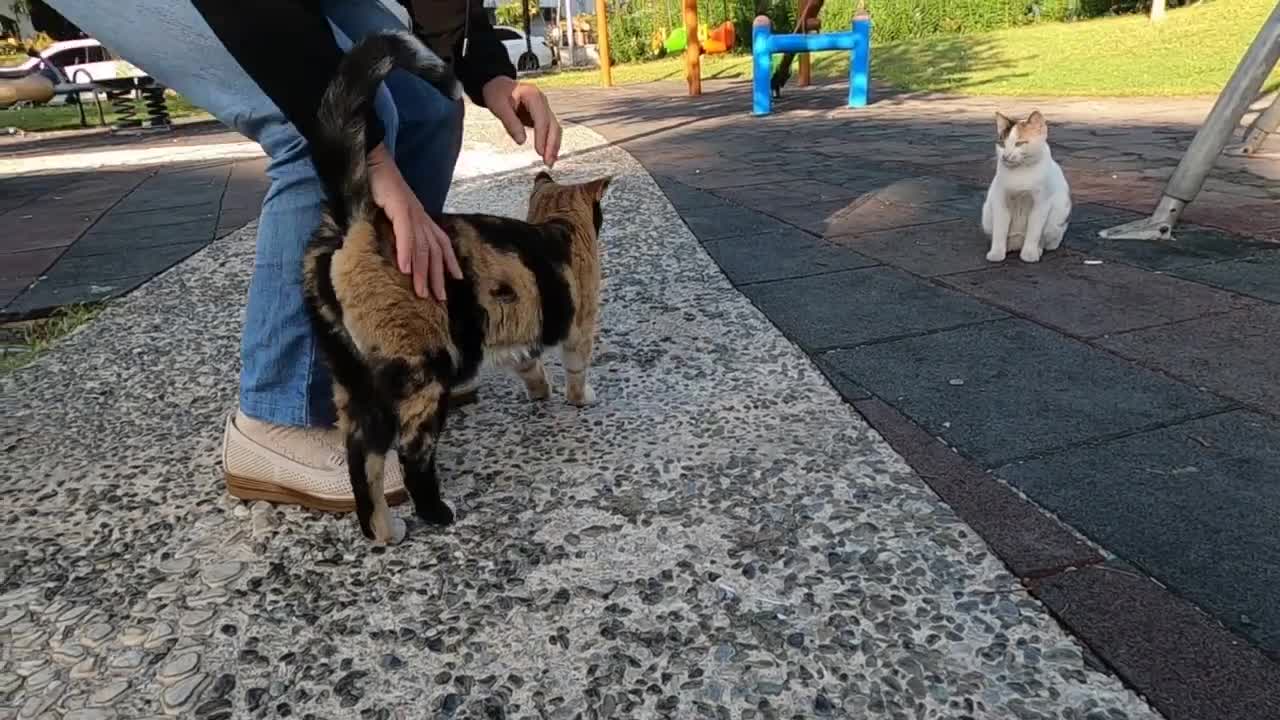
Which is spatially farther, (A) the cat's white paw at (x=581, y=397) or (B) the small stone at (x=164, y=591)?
(A) the cat's white paw at (x=581, y=397)

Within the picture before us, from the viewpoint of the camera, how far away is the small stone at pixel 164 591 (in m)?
1.63

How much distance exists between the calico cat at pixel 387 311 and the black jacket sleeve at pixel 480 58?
0.46 m

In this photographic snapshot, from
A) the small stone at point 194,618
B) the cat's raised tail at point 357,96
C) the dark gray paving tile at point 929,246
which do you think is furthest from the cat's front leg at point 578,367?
the dark gray paving tile at point 929,246

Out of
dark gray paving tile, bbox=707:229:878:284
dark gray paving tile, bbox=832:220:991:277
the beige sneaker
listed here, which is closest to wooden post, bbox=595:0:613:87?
dark gray paving tile, bbox=707:229:878:284

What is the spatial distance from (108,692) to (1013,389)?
2218 mm

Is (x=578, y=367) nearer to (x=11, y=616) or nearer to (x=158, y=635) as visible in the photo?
(x=158, y=635)

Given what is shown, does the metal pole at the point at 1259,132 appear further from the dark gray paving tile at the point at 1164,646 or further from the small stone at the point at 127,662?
the small stone at the point at 127,662

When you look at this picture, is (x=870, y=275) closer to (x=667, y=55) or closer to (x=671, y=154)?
(x=671, y=154)

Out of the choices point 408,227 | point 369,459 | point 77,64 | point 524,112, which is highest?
point 77,64

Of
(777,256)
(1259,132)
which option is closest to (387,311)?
(777,256)

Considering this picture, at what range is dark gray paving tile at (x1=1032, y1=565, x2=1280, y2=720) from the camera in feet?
4.04

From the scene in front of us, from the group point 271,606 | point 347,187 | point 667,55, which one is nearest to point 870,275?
point 347,187

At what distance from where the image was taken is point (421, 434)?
1703 mm

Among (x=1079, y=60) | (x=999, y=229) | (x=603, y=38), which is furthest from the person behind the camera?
(x=603, y=38)
